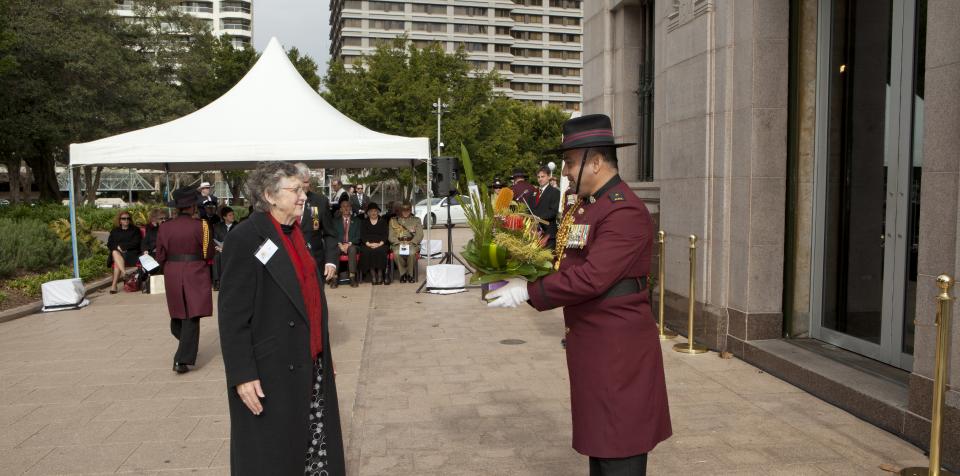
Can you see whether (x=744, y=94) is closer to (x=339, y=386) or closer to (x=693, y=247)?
(x=693, y=247)

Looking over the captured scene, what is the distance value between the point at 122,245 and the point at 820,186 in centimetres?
1276

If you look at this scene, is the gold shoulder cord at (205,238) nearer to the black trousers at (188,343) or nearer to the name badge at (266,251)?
the black trousers at (188,343)

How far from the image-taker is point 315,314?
12.1 ft

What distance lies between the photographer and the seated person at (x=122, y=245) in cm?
1424

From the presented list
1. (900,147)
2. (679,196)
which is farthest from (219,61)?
(900,147)

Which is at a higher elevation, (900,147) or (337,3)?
(337,3)

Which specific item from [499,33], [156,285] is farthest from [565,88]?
[156,285]

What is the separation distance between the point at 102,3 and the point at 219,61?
1177 centimetres

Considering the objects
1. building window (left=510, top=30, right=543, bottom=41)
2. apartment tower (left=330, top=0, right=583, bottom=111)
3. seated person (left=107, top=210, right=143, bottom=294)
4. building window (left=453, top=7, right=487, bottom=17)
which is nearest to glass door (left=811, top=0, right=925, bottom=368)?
seated person (left=107, top=210, right=143, bottom=294)

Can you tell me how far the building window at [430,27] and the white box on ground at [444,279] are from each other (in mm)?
87884

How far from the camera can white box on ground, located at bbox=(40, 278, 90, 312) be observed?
1194 centimetres

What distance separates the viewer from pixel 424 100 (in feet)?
124

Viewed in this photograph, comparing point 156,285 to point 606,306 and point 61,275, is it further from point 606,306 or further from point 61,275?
point 606,306

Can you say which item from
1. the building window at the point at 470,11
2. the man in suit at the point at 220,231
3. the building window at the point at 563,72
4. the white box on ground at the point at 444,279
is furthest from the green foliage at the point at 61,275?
the building window at the point at 563,72
